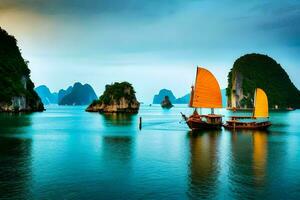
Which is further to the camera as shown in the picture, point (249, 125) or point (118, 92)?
point (118, 92)

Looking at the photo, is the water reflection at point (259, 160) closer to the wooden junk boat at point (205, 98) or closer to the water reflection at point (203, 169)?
the water reflection at point (203, 169)

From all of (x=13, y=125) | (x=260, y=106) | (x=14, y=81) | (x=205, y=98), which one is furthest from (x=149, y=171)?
(x=14, y=81)

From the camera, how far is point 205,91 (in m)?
66.2

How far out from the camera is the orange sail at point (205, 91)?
2557 inches

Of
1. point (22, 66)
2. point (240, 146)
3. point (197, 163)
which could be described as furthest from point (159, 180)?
point (22, 66)

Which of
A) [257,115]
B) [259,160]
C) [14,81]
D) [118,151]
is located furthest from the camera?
[14,81]

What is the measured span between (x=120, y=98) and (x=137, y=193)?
13307cm

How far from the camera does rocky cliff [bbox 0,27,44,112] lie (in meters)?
130

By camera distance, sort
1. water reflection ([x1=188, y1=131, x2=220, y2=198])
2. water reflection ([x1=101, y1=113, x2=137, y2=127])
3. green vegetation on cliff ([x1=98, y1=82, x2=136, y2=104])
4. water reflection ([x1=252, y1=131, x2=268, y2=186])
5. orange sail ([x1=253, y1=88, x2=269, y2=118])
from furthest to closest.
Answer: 1. green vegetation on cliff ([x1=98, y1=82, x2=136, y2=104])
2. water reflection ([x1=101, y1=113, x2=137, y2=127])
3. orange sail ([x1=253, y1=88, x2=269, y2=118])
4. water reflection ([x1=252, y1=131, x2=268, y2=186])
5. water reflection ([x1=188, y1=131, x2=220, y2=198])

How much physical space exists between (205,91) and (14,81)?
96353 millimetres

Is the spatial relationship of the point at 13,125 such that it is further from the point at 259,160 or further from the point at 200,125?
the point at 259,160

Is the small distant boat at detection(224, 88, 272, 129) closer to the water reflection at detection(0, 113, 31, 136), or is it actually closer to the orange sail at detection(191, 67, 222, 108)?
the orange sail at detection(191, 67, 222, 108)

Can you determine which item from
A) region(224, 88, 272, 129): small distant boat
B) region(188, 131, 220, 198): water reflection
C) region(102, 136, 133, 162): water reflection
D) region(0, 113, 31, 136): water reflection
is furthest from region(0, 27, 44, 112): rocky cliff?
region(188, 131, 220, 198): water reflection

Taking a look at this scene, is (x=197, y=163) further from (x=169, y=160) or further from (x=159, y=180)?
(x=159, y=180)
